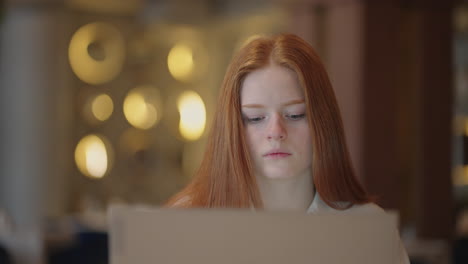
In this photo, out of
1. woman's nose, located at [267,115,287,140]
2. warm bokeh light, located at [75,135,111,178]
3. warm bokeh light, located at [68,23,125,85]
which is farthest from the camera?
warm bokeh light, located at [75,135,111,178]

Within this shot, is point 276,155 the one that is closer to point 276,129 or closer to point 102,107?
point 276,129

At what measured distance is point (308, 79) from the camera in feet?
5.79

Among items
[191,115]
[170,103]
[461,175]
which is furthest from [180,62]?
[461,175]

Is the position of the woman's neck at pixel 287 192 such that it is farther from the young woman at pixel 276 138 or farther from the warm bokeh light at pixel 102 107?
the warm bokeh light at pixel 102 107

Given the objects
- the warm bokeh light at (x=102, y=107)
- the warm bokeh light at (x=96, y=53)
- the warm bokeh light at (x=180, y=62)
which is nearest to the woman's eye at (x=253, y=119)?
the warm bokeh light at (x=96, y=53)

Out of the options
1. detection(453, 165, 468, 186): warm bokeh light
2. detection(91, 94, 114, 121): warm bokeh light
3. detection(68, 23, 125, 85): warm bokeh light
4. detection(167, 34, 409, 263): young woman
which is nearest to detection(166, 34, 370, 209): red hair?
detection(167, 34, 409, 263): young woman

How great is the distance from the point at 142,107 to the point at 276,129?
860 centimetres

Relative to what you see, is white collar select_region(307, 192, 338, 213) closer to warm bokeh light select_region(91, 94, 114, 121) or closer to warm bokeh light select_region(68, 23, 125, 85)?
warm bokeh light select_region(68, 23, 125, 85)

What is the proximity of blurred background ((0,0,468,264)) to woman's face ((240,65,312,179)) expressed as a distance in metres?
3.55

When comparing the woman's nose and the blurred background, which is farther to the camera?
the blurred background

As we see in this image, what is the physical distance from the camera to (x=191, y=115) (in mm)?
10586

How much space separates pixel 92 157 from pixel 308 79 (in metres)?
8.24

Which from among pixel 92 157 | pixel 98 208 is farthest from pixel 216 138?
pixel 92 157

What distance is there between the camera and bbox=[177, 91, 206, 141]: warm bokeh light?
34.5ft
